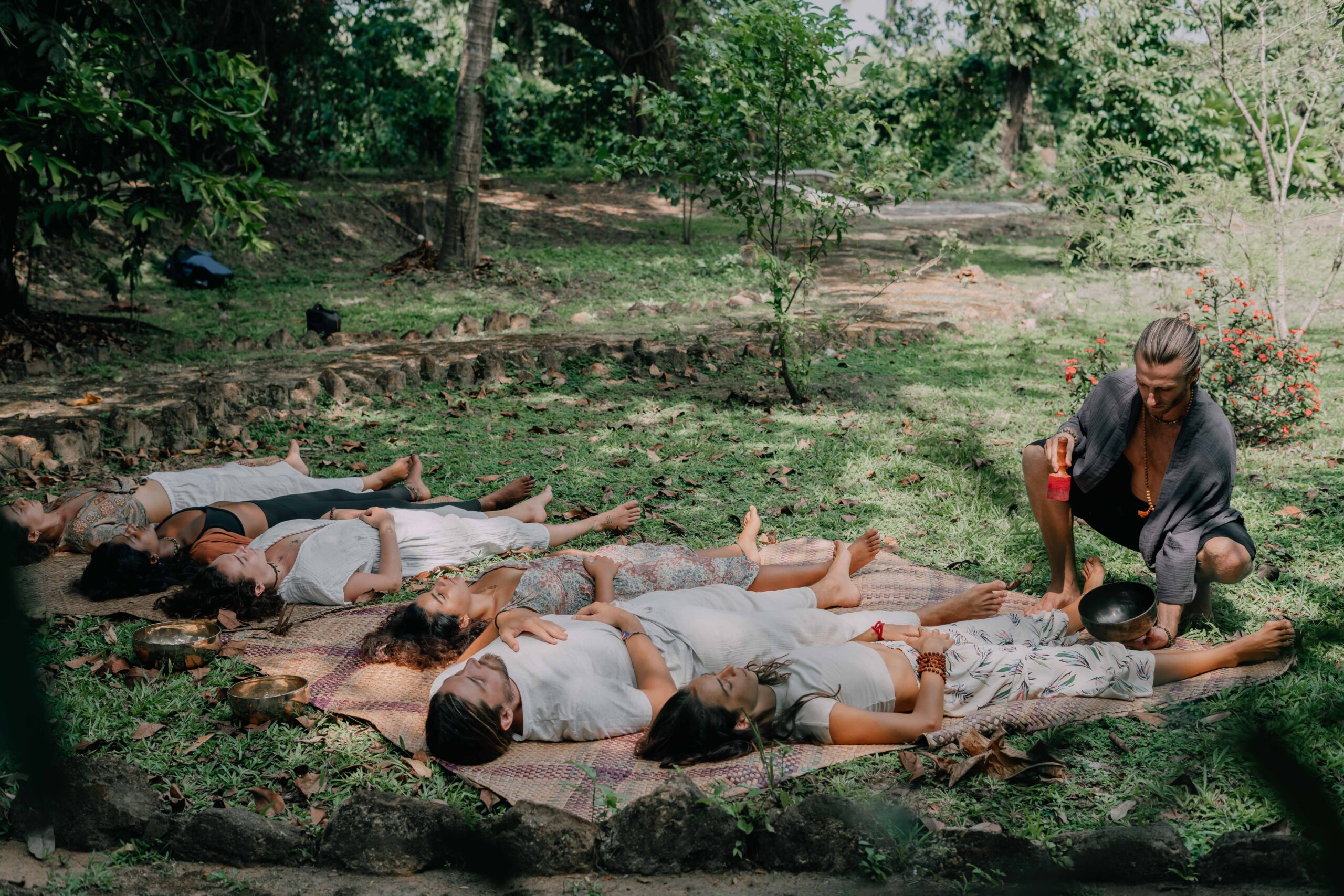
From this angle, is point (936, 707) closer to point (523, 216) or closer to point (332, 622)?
point (332, 622)

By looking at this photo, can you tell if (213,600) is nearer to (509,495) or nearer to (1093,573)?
(509,495)

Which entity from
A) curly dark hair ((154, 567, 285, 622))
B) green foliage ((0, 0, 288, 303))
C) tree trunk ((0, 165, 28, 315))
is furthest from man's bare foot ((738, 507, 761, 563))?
tree trunk ((0, 165, 28, 315))

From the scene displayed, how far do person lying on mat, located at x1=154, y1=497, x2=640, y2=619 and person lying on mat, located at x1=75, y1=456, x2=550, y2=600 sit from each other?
5.5 inches

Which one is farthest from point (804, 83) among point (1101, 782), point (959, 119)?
point (959, 119)

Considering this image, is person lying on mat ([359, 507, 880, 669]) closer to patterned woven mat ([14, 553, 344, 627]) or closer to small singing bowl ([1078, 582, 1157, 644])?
patterned woven mat ([14, 553, 344, 627])

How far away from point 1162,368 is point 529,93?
18.8 metres

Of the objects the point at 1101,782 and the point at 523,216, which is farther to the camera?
the point at 523,216

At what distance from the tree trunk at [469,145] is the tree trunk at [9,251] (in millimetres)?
4314

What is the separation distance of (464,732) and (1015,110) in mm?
22125

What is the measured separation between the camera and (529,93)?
2044cm

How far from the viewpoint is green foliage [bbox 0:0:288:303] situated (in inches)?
257

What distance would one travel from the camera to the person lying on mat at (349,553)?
4281 millimetres

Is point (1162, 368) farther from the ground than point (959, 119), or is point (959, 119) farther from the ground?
point (959, 119)

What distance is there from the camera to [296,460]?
223 inches
